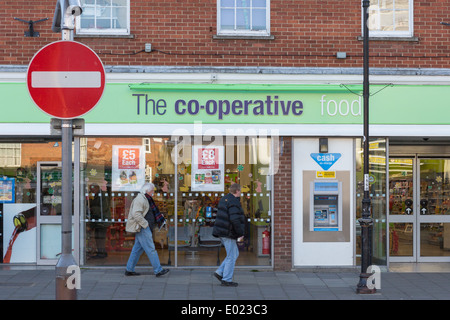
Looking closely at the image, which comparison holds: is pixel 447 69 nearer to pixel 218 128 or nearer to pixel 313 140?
pixel 313 140

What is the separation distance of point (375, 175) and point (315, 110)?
5.88 ft

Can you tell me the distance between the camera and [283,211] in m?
11.4

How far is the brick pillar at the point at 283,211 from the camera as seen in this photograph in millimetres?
11344

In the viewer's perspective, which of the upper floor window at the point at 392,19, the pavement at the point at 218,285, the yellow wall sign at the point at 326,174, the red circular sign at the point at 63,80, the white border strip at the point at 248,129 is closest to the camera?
the red circular sign at the point at 63,80

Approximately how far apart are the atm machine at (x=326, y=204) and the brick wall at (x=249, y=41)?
7.72 feet

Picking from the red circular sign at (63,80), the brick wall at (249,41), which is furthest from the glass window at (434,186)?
the red circular sign at (63,80)

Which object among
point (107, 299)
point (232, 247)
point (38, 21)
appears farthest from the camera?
point (38, 21)

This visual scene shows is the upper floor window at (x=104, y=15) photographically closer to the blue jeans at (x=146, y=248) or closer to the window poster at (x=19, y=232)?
the window poster at (x=19, y=232)

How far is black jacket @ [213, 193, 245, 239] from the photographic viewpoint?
31.7ft

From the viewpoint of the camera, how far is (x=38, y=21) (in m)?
11.1

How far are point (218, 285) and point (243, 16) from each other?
205 inches

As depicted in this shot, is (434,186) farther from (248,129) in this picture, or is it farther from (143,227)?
(143,227)

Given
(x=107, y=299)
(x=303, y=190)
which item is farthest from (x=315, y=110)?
(x=107, y=299)

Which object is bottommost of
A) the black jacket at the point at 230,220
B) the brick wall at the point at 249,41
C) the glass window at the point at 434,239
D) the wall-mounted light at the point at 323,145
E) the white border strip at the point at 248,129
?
the glass window at the point at 434,239
